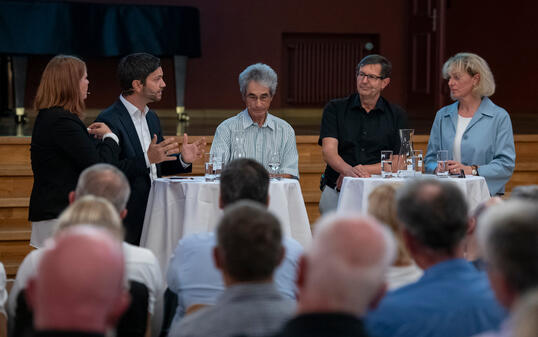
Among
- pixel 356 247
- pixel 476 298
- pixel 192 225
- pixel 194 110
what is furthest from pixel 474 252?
pixel 194 110

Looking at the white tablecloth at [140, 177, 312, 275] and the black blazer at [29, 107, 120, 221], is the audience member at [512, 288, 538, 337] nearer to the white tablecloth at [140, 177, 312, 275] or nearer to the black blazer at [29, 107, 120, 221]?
the white tablecloth at [140, 177, 312, 275]

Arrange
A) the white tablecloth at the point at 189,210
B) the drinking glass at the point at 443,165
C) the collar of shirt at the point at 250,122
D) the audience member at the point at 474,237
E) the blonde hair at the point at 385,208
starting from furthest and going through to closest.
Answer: the collar of shirt at the point at 250,122 → the drinking glass at the point at 443,165 → the white tablecloth at the point at 189,210 → the audience member at the point at 474,237 → the blonde hair at the point at 385,208

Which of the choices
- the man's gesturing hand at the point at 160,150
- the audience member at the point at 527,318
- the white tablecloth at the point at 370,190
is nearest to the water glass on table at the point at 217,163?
the man's gesturing hand at the point at 160,150

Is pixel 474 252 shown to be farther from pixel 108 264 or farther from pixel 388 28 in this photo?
pixel 388 28

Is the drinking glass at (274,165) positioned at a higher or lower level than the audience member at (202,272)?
higher

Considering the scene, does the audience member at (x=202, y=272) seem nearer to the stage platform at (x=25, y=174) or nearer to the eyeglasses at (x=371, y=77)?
the eyeglasses at (x=371, y=77)

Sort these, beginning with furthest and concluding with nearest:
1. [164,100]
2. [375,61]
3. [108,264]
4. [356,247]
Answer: [164,100] → [375,61] → [356,247] → [108,264]

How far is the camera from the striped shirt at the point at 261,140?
14.5 ft

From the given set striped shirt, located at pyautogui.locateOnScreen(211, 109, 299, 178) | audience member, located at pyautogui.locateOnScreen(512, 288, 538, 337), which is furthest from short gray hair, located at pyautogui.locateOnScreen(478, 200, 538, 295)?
striped shirt, located at pyautogui.locateOnScreen(211, 109, 299, 178)

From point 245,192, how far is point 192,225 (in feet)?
4.13

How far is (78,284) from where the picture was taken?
4.61 ft

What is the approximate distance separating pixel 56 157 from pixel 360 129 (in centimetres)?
174

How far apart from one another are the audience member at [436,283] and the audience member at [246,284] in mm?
265

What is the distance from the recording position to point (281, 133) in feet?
14.7
